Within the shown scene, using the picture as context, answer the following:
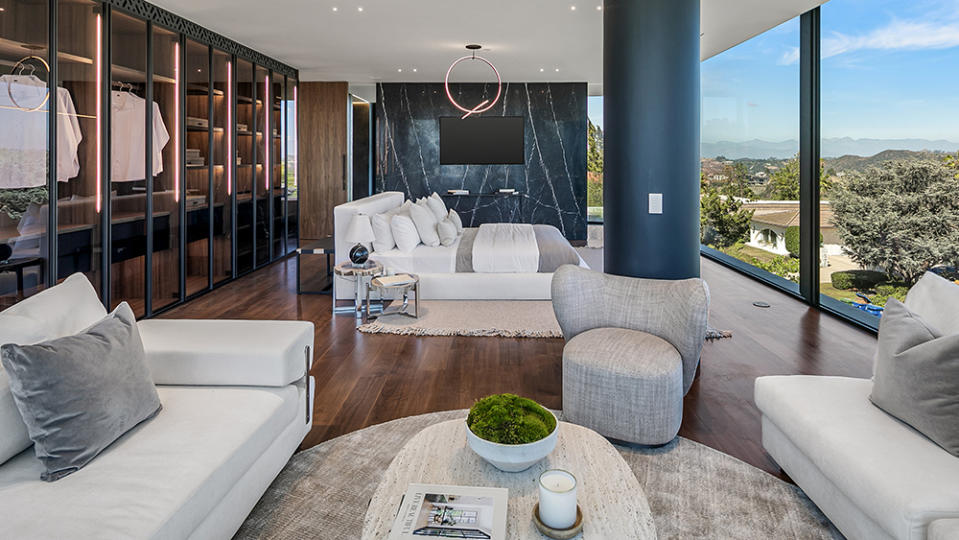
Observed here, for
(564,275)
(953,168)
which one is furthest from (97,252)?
(953,168)

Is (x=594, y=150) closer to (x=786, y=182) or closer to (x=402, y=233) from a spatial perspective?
(x=786, y=182)

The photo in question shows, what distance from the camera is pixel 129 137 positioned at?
17.1 feet

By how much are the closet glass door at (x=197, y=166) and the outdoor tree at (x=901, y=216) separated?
5962mm

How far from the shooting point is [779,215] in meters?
6.86

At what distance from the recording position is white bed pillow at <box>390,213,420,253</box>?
6.04 meters

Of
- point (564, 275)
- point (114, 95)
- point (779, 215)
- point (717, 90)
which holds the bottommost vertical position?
point (564, 275)

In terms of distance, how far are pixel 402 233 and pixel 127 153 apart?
240 cm

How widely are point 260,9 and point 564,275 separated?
420 cm

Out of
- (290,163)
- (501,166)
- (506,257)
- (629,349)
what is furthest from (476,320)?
(501,166)

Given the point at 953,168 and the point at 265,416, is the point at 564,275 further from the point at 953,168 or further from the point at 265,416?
the point at 953,168

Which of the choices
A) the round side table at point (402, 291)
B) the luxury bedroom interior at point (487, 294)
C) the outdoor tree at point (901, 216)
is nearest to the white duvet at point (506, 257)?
the luxury bedroom interior at point (487, 294)

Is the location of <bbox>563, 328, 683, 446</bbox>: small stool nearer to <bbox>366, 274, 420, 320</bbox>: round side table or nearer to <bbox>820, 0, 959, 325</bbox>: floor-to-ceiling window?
<bbox>366, 274, 420, 320</bbox>: round side table

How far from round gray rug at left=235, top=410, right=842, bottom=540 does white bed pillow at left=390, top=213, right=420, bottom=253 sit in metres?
3.28

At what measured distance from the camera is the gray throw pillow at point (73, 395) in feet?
5.62
